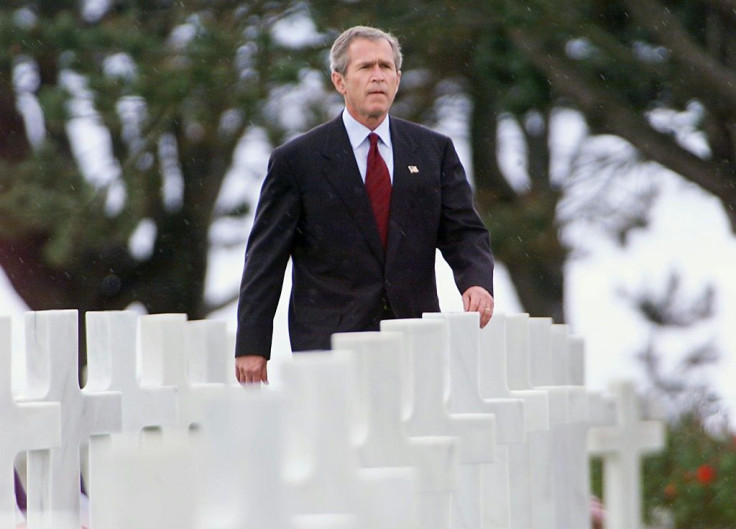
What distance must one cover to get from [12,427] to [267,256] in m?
1.10

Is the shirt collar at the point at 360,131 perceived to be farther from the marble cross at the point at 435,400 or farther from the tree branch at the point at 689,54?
the tree branch at the point at 689,54

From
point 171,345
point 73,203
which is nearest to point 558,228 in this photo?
point 73,203

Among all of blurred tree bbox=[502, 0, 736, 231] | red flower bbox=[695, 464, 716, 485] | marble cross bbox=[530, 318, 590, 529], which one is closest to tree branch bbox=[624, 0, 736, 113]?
blurred tree bbox=[502, 0, 736, 231]

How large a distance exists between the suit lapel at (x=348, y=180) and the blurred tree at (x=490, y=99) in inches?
199

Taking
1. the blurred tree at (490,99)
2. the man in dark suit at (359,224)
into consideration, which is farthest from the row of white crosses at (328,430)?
the blurred tree at (490,99)

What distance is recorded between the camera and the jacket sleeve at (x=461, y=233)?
14.0 ft

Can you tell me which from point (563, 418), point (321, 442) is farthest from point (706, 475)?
point (321, 442)

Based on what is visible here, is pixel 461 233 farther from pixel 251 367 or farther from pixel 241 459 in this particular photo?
pixel 241 459

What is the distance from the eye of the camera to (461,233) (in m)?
4.32

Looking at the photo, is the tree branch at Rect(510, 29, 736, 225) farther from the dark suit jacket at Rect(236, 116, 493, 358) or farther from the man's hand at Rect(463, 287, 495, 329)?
the man's hand at Rect(463, 287, 495, 329)

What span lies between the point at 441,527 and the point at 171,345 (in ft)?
4.93

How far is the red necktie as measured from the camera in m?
4.23

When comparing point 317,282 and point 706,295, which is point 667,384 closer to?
point 706,295

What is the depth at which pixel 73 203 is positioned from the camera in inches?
410
